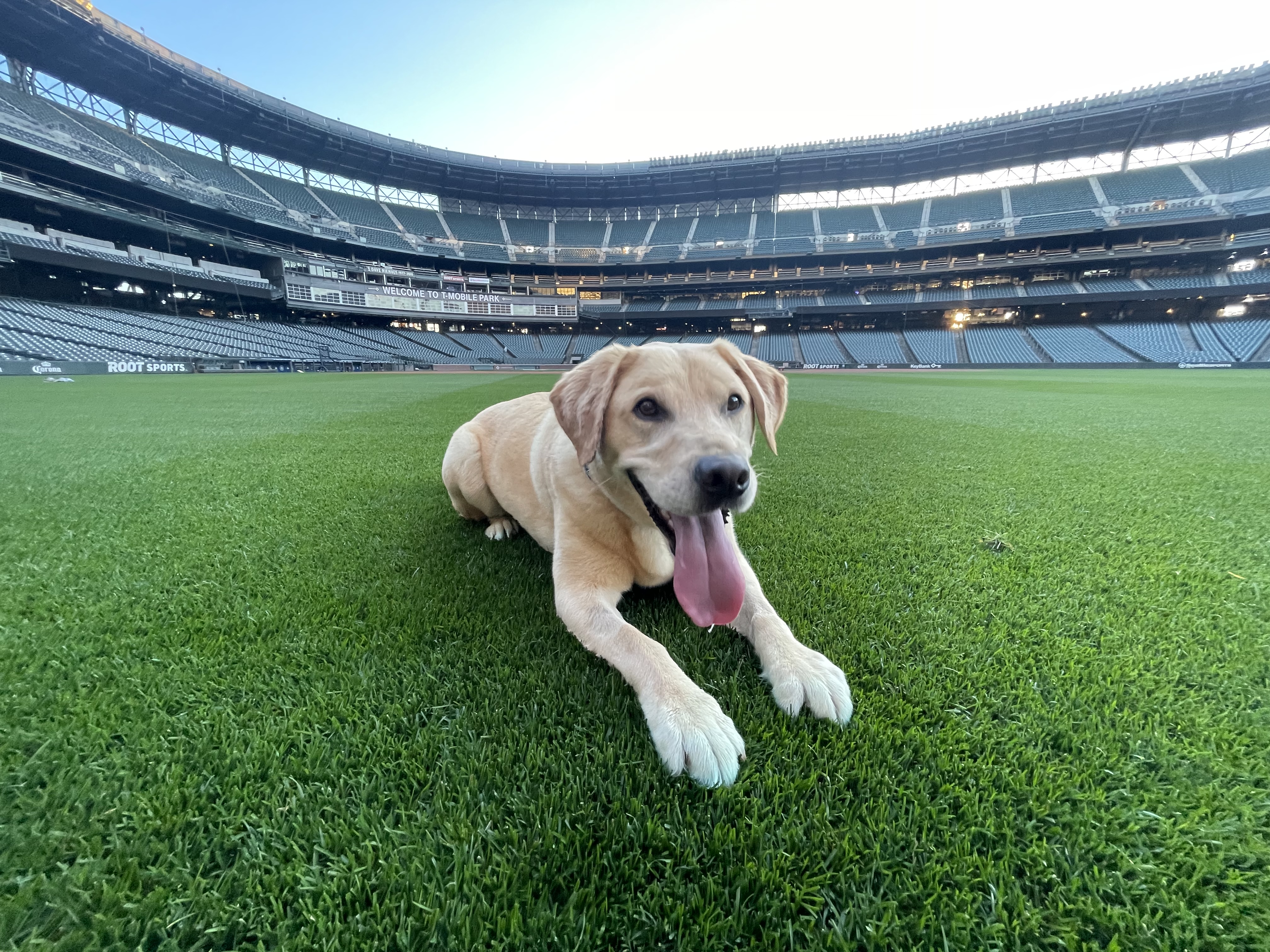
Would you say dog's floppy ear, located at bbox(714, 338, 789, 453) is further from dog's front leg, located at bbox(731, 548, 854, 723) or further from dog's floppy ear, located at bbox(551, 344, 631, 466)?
dog's front leg, located at bbox(731, 548, 854, 723)

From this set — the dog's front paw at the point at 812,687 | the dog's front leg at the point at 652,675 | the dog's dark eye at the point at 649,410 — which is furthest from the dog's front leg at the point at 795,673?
the dog's dark eye at the point at 649,410

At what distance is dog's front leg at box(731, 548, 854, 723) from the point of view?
55.3 inches

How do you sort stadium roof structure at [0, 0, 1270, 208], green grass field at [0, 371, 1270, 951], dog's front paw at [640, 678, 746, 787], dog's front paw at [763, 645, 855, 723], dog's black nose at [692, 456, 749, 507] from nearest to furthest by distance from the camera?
green grass field at [0, 371, 1270, 951] → dog's front paw at [640, 678, 746, 787] → dog's front paw at [763, 645, 855, 723] → dog's black nose at [692, 456, 749, 507] → stadium roof structure at [0, 0, 1270, 208]

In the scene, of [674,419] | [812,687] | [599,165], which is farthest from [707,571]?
[599,165]

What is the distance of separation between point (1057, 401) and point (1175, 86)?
44.7m

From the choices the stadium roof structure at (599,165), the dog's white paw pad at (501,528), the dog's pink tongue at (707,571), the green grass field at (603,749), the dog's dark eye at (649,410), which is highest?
the stadium roof structure at (599,165)

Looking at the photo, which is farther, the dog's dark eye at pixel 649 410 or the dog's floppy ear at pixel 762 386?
the dog's floppy ear at pixel 762 386

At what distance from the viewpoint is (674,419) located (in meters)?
2.01

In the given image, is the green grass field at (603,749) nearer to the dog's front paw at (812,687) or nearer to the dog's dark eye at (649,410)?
the dog's front paw at (812,687)

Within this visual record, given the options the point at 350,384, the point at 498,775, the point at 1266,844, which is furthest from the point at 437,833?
the point at 350,384

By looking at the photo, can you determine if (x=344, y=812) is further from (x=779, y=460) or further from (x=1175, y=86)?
(x=1175, y=86)

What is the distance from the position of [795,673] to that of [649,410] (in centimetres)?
113

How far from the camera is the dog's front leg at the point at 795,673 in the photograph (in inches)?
55.3

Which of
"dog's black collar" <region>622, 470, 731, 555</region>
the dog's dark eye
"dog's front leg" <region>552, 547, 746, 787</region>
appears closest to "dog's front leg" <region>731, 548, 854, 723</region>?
"dog's front leg" <region>552, 547, 746, 787</region>
